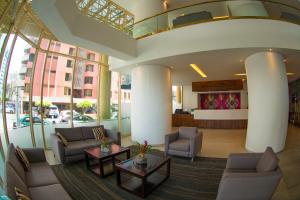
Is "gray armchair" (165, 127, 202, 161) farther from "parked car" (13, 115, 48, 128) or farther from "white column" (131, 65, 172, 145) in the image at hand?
"parked car" (13, 115, 48, 128)

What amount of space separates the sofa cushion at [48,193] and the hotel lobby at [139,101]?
0.01 m

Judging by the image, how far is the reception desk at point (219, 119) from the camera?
31.0 feet

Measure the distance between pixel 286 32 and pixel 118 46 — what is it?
479cm

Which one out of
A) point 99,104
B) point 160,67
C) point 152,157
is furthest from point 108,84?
point 152,157

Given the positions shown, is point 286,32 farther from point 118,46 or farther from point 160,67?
Answer: point 118,46

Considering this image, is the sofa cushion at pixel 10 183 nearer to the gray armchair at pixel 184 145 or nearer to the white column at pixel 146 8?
the gray armchair at pixel 184 145

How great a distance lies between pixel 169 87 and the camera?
22.2 ft

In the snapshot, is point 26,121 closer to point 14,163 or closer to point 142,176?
point 14,163

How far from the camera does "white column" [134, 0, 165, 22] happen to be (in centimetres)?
717

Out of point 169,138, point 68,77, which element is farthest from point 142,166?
point 68,77

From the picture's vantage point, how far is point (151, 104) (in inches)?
250

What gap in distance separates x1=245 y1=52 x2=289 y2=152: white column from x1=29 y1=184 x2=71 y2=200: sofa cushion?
17.1 feet

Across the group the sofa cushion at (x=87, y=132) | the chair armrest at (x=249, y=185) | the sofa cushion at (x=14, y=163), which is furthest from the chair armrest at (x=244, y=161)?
the sofa cushion at (x=87, y=132)

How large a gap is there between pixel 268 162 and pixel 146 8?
6.94m
